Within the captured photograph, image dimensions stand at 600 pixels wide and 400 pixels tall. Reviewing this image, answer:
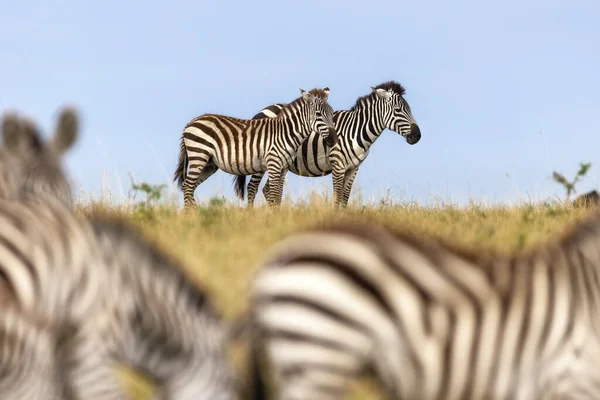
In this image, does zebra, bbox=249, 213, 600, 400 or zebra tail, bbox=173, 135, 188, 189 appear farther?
zebra tail, bbox=173, 135, 188, 189

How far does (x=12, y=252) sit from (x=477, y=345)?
245cm

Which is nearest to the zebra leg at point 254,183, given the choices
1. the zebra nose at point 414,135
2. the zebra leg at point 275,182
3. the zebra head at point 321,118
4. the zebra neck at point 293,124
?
the zebra leg at point 275,182

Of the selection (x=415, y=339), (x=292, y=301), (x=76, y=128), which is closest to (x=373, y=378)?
(x=415, y=339)

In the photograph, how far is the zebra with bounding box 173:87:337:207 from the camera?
21.8 meters

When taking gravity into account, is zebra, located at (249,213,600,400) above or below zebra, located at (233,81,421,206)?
below

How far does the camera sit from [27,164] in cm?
720

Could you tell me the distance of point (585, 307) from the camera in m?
3.99

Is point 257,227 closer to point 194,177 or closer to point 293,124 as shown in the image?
point 194,177

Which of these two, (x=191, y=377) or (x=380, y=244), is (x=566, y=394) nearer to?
(x=380, y=244)

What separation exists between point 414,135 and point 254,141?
4.65 meters

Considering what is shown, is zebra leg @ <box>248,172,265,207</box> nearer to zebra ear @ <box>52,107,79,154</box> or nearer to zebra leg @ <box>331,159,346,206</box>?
zebra leg @ <box>331,159,346,206</box>

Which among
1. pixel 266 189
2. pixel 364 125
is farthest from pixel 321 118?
pixel 266 189

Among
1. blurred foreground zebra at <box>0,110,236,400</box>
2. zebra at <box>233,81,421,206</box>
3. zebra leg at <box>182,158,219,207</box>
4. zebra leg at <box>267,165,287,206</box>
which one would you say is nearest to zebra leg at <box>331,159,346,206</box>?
zebra at <box>233,81,421,206</box>

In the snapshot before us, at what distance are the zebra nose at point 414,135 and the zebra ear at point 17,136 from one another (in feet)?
54.4
